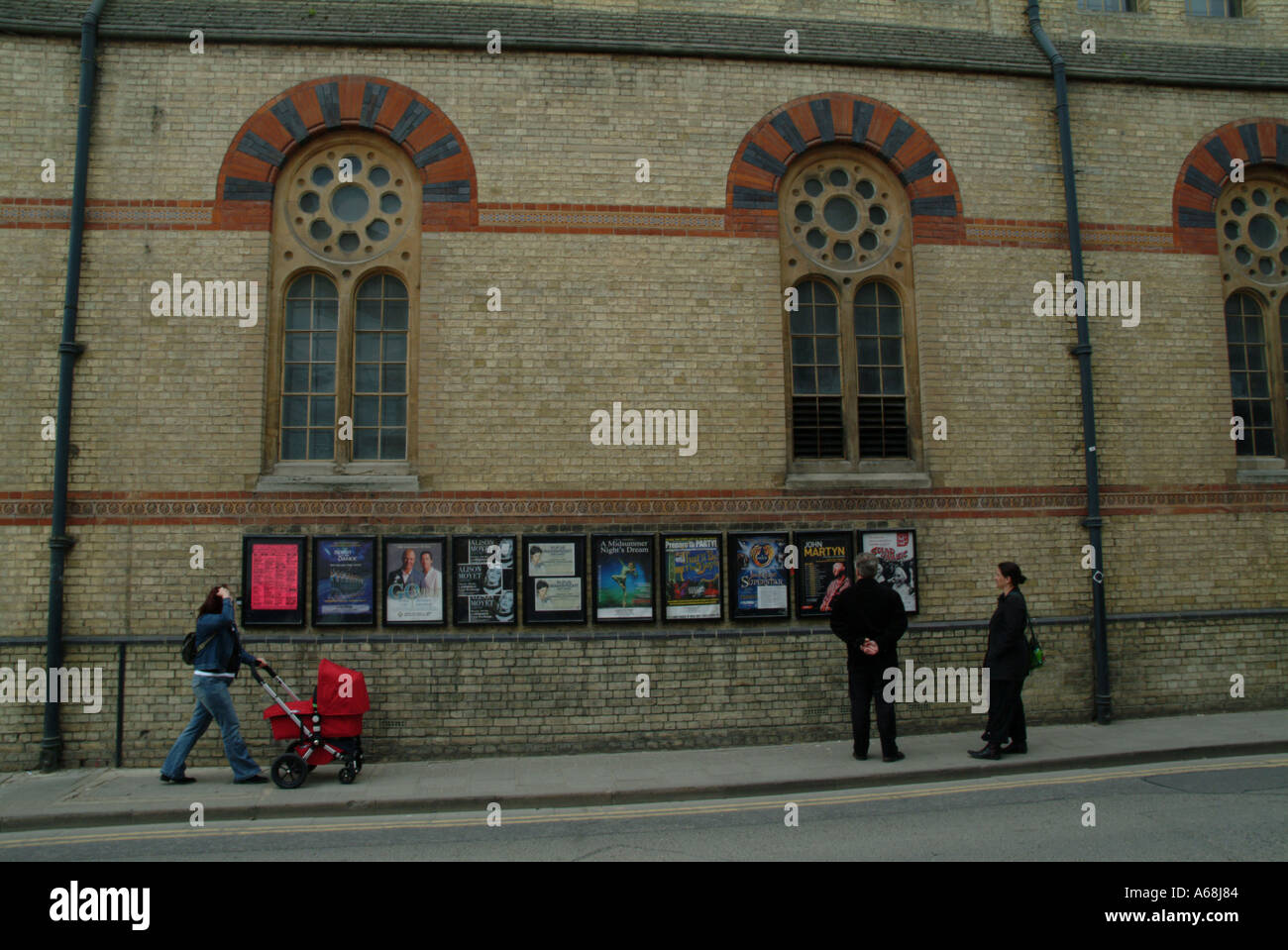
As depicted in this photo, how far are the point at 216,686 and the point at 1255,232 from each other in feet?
44.8

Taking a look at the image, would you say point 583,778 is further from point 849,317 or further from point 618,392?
point 849,317

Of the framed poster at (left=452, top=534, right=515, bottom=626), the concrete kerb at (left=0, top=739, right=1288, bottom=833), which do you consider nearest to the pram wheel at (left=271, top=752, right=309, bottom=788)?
the concrete kerb at (left=0, top=739, right=1288, bottom=833)

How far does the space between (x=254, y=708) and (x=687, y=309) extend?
642 cm

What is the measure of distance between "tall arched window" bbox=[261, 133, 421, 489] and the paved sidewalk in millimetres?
3544

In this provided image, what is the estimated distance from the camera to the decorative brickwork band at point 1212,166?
473 inches

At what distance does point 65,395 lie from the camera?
9922 millimetres

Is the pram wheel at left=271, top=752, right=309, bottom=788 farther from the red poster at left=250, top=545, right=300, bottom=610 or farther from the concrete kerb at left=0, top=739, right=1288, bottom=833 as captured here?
the red poster at left=250, top=545, right=300, bottom=610

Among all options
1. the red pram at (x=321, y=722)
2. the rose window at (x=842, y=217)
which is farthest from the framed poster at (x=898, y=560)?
the red pram at (x=321, y=722)

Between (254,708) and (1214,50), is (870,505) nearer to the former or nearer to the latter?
(254,708)

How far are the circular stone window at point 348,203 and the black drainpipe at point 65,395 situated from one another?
2.08 metres

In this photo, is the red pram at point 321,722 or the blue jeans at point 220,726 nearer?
the red pram at point 321,722
